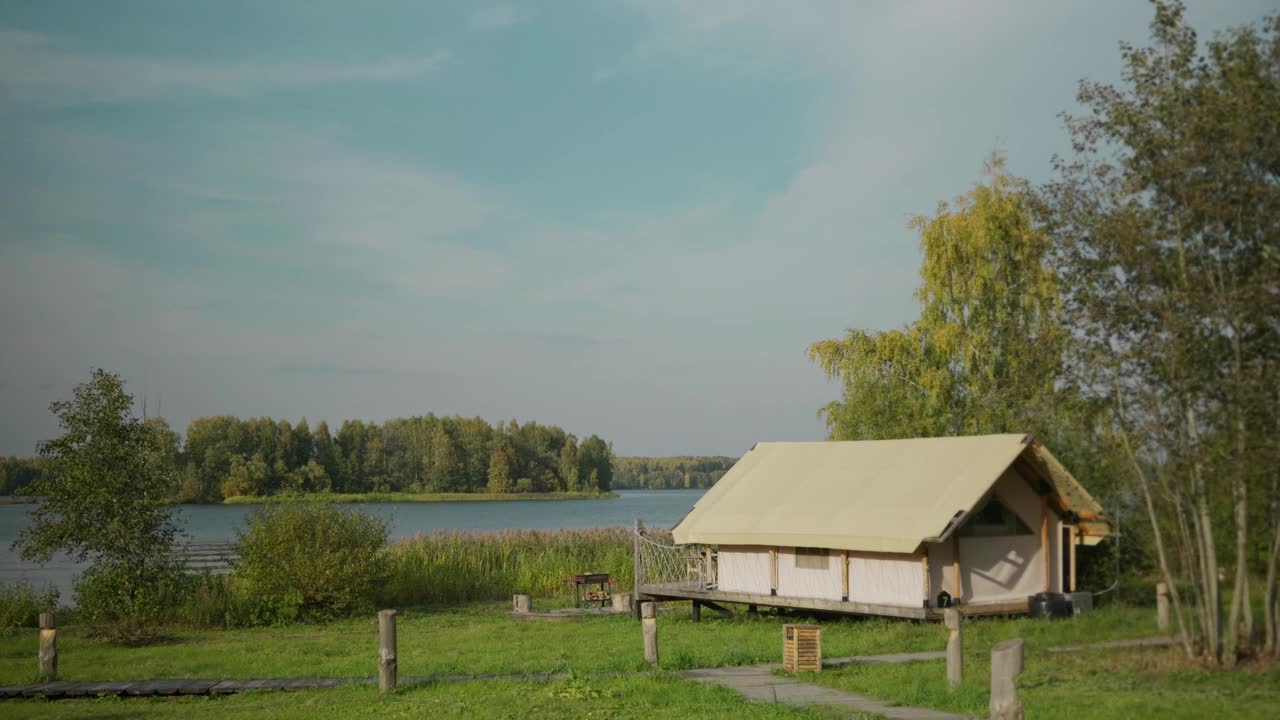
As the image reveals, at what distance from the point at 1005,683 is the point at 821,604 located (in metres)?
14.2

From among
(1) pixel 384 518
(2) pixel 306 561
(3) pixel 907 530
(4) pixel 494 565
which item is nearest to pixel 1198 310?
(3) pixel 907 530

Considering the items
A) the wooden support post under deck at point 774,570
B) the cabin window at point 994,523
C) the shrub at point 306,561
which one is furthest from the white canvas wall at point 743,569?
the shrub at point 306,561

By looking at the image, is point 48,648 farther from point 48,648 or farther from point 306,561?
point 306,561

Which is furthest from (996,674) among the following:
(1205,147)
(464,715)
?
(1205,147)

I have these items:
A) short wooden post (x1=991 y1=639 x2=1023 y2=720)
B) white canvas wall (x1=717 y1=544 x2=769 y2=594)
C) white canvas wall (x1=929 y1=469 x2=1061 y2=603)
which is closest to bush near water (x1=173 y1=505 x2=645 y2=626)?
white canvas wall (x1=717 y1=544 x2=769 y2=594)

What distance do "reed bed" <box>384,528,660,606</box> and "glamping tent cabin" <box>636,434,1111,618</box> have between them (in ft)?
30.0

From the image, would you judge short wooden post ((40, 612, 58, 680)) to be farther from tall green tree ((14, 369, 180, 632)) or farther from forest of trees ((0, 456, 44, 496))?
forest of trees ((0, 456, 44, 496))

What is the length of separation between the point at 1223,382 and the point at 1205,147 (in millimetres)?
2848

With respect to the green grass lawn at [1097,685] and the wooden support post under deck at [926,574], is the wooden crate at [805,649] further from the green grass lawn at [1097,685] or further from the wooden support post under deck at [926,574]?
the wooden support post under deck at [926,574]

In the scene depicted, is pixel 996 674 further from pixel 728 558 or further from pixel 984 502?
pixel 728 558

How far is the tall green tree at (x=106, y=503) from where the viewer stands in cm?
2322

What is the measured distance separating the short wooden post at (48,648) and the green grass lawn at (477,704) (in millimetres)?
1989

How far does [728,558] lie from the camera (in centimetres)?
2386

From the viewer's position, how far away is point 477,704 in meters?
13.5
